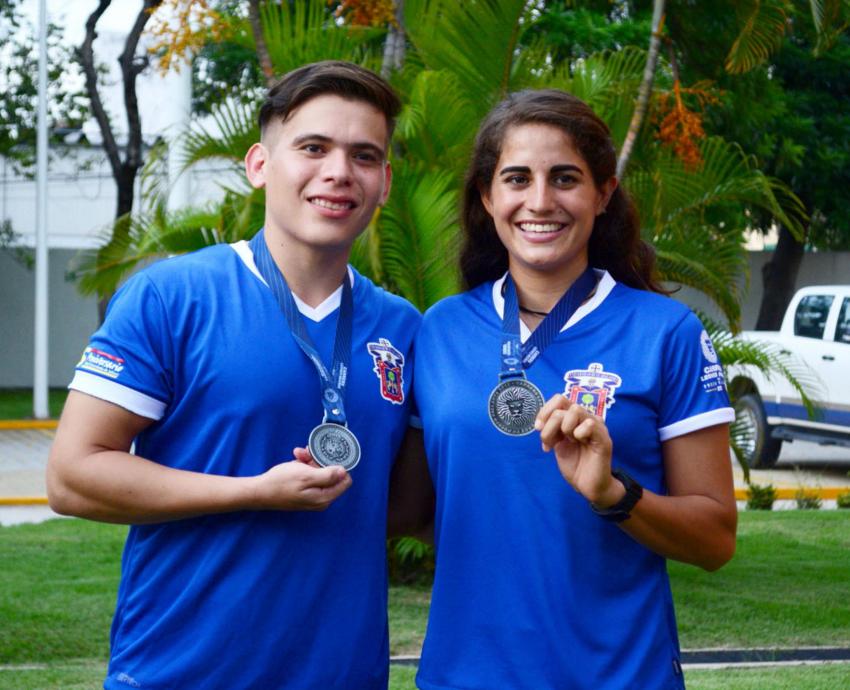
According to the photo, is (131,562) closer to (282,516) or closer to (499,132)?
(282,516)

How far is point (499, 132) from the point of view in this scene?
3064 millimetres

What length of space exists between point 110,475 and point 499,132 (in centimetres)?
119

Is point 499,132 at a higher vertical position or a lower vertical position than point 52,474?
higher

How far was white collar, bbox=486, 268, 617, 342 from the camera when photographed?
293cm

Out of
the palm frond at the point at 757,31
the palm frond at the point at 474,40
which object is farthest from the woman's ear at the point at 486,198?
the palm frond at the point at 757,31

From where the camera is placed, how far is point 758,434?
15.1 metres

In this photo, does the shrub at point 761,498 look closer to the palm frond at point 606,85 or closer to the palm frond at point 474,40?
the palm frond at point 606,85

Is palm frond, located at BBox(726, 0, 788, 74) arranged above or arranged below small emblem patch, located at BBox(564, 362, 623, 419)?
above

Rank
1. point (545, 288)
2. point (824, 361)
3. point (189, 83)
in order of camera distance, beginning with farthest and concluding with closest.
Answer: point (189, 83) → point (824, 361) → point (545, 288)

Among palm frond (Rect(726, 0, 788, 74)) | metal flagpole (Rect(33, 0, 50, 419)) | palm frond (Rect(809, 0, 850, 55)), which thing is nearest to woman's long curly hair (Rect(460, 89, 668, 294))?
palm frond (Rect(809, 0, 850, 55))

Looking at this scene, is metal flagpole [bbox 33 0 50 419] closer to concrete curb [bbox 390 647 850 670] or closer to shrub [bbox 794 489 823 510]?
shrub [bbox 794 489 823 510]

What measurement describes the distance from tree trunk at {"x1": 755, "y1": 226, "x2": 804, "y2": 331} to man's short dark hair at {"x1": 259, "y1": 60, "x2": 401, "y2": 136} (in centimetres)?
2247

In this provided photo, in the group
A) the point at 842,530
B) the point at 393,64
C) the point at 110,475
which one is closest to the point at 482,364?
the point at 110,475

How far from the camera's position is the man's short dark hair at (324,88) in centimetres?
290
